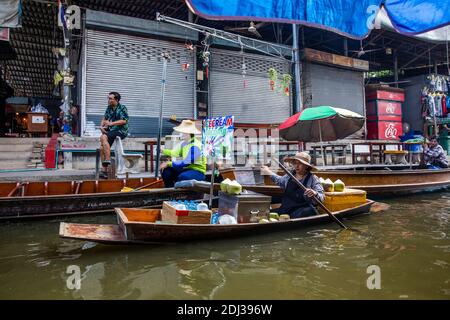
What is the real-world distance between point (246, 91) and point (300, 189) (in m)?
9.25

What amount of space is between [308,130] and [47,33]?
39.2ft

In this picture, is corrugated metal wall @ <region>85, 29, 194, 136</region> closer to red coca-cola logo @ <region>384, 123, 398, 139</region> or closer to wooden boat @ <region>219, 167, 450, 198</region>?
wooden boat @ <region>219, 167, 450, 198</region>

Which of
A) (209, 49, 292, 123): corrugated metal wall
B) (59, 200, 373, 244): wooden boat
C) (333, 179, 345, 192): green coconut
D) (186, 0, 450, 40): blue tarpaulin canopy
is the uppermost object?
(209, 49, 292, 123): corrugated metal wall

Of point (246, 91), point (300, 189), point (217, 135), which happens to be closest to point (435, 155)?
point (246, 91)

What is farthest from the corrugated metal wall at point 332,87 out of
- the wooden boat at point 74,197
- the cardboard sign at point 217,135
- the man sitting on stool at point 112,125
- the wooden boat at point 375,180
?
the cardboard sign at point 217,135

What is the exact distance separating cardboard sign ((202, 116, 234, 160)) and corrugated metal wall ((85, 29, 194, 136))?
7172 millimetres

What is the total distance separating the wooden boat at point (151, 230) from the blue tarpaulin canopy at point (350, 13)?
266cm

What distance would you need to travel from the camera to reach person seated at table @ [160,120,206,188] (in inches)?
263

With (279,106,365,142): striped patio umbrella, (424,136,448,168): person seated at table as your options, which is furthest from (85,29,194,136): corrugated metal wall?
(424,136,448,168): person seated at table

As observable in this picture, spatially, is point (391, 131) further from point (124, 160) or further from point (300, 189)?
point (124, 160)

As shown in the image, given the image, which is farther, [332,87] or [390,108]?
[390,108]

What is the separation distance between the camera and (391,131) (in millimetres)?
19625

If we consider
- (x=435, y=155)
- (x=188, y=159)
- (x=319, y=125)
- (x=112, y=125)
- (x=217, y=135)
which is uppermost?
(x=319, y=125)
